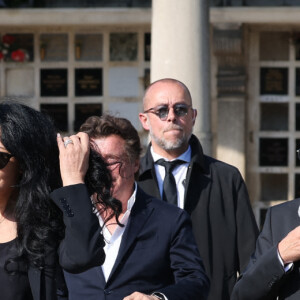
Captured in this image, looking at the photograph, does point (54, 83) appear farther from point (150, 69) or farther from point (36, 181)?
point (36, 181)

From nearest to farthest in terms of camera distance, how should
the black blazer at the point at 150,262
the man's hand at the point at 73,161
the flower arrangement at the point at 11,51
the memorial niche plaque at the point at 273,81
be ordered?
1. the man's hand at the point at 73,161
2. the black blazer at the point at 150,262
3. the memorial niche plaque at the point at 273,81
4. the flower arrangement at the point at 11,51

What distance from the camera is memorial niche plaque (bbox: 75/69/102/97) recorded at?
394 inches

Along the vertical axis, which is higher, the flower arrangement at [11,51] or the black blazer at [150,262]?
the flower arrangement at [11,51]

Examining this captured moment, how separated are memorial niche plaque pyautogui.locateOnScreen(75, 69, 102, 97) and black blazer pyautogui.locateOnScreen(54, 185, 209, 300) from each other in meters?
6.24

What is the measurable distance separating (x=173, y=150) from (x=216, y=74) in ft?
13.6

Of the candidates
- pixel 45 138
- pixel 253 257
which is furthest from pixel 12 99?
pixel 253 257

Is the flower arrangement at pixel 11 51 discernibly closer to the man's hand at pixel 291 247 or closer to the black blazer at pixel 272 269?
the black blazer at pixel 272 269

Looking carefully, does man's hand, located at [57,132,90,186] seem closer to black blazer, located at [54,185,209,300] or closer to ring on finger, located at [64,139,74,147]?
ring on finger, located at [64,139,74,147]

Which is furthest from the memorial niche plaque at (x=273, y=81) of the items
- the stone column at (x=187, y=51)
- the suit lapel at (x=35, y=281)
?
the suit lapel at (x=35, y=281)

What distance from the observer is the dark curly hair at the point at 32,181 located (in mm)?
3254

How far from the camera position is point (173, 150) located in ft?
18.1

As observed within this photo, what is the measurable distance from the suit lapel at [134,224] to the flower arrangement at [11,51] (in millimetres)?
6242

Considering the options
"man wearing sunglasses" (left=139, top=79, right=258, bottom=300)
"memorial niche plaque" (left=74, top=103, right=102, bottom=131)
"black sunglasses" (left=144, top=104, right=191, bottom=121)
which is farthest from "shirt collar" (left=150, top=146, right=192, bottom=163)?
"memorial niche plaque" (left=74, top=103, right=102, bottom=131)

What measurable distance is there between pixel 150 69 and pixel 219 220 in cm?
429
